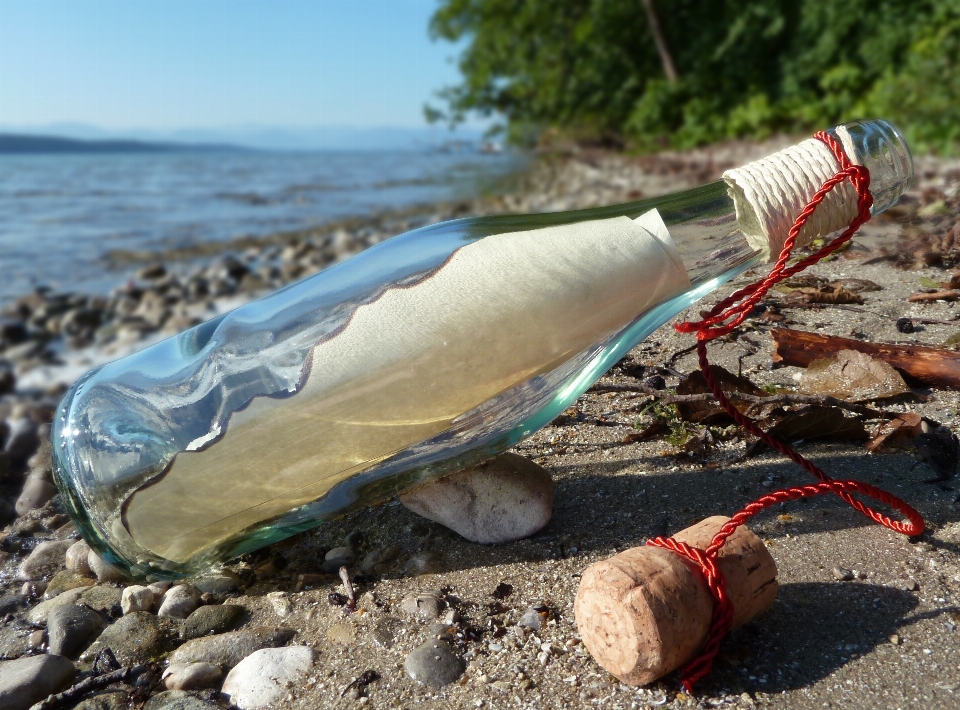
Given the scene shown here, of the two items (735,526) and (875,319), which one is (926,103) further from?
(735,526)

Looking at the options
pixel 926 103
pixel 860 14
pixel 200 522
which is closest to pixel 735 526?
pixel 200 522

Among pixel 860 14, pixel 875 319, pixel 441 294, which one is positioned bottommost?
pixel 875 319

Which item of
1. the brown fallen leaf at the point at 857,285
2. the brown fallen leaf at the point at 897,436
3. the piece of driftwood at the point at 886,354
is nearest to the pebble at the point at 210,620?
the brown fallen leaf at the point at 897,436

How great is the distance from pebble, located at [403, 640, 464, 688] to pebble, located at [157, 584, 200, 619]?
574mm

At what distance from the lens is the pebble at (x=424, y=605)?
4.92ft

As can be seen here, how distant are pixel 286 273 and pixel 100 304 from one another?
171 centimetres

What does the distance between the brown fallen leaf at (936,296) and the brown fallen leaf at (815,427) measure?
3.20ft

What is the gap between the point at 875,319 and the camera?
99.4 inches

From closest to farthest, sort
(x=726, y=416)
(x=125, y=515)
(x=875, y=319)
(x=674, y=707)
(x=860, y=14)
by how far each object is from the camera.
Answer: (x=674, y=707) < (x=125, y=515) < (x=726, y=416) < (x=875, y=319) < (x=860, y=14)

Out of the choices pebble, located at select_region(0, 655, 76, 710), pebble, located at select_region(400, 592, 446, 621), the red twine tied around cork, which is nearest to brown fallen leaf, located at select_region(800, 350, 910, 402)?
the red twine tied around cork

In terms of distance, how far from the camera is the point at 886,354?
2139 mm

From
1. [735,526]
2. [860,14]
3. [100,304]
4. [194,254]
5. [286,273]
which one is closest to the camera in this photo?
[735,526]

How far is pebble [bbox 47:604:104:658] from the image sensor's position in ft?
5.37

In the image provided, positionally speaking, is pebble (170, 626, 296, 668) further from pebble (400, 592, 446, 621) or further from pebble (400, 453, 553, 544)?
pebble (400, 453, 553, 544)
